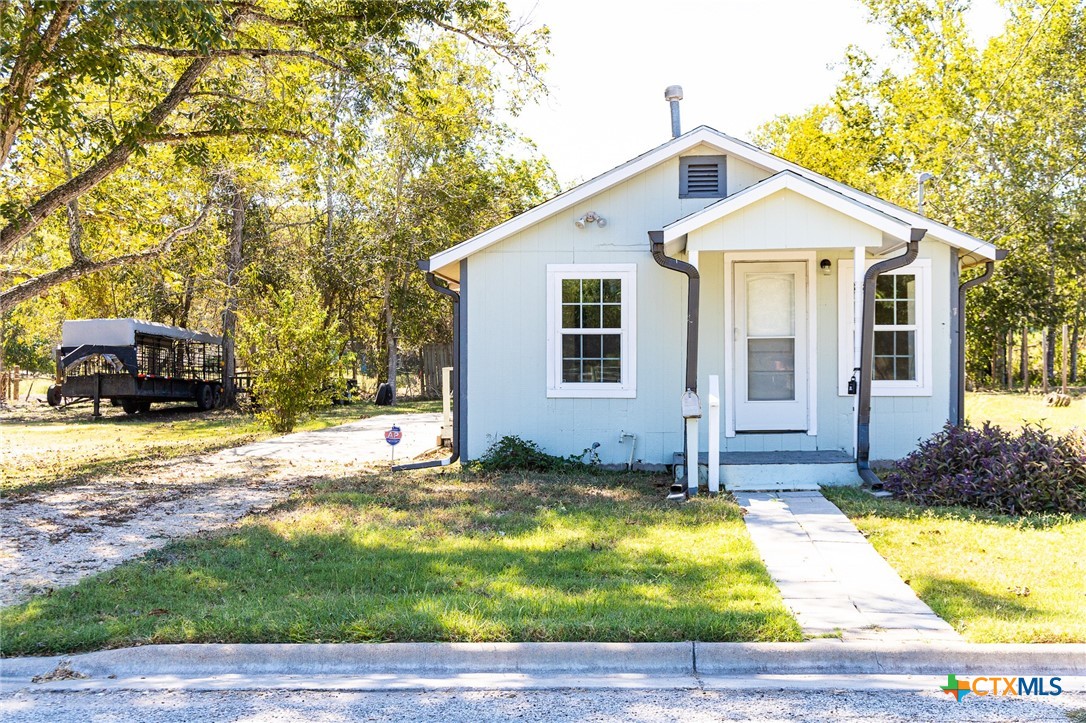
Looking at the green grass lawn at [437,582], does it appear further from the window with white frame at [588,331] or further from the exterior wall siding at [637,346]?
the window with white frame at [588,331]

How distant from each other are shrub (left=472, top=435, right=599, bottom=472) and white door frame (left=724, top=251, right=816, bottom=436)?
67.2 inches

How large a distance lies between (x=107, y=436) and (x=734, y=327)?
12.7 metres

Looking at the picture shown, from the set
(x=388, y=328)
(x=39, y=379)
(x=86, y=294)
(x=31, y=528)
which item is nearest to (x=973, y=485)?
(x=31, y=528)

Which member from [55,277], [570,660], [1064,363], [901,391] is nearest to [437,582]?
[570,660]

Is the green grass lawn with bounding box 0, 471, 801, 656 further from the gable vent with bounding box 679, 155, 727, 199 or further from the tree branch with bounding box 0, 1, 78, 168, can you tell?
the tree branch with bounding box 0, 1, 78, 168

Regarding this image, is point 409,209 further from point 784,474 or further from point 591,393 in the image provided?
point 784,474

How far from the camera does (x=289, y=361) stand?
15883 millimetres

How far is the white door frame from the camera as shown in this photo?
10.4 meters

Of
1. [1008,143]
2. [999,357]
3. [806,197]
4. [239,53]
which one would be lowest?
[999,357]

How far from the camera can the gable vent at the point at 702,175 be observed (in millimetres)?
10805

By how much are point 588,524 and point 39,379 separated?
4506 cm

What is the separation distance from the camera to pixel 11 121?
9.73 m

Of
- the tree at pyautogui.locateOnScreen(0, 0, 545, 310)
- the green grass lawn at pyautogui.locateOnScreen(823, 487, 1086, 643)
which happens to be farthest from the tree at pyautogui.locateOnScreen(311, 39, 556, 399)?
the green grass lawn at pyautogui.locateOnScreen(823, 487, 1086, 643)

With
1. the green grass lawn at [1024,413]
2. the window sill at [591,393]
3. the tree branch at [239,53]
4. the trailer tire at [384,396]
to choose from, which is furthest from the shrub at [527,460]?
the trailer tire at [384,396]
